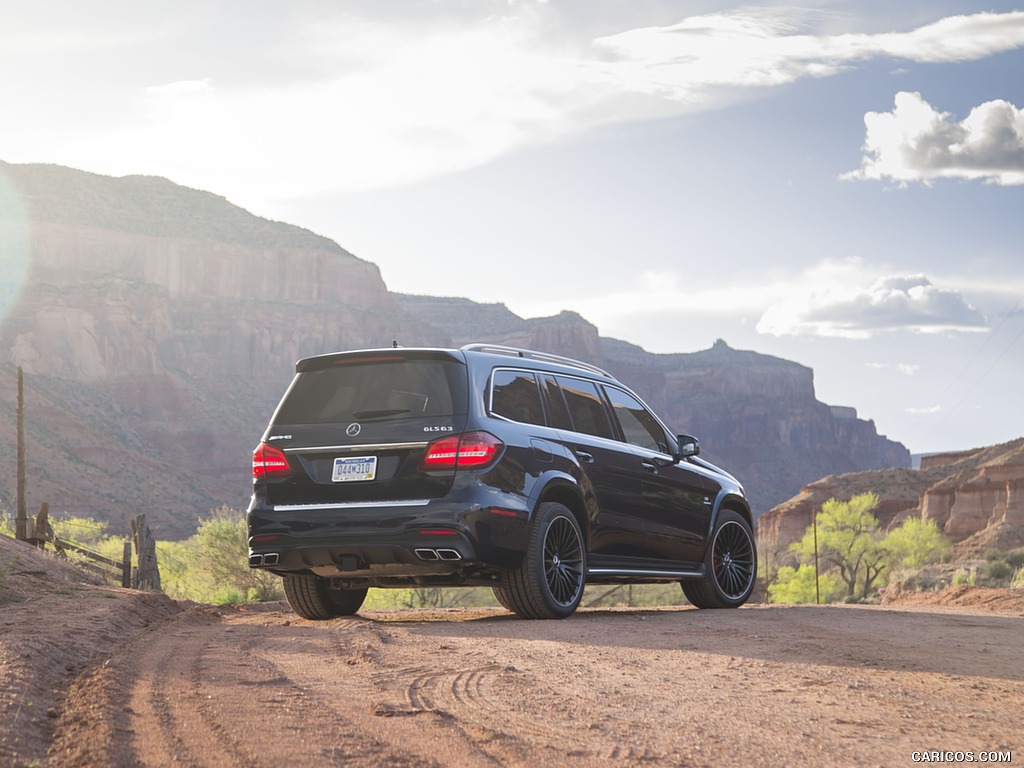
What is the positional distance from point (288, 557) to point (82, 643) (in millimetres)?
1680

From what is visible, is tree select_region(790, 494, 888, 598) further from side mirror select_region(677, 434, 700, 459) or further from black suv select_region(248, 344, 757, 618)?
black suv select_region(248, 344, 757, 618)

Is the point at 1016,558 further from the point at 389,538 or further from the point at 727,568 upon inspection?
the point at 389,538

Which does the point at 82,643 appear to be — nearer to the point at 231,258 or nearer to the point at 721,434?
the point at 231,258

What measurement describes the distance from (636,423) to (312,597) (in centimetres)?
315

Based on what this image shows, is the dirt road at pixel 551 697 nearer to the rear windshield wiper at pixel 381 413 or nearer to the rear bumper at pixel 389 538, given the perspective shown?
the rear bumper at pixel 389 538

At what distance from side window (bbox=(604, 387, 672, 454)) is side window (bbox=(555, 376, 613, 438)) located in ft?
0.75

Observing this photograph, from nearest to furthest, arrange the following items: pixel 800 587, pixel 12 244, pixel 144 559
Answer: pixel 144 559, pixel 800 587, pixel 12 244

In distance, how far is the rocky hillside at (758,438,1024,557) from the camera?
64.2m

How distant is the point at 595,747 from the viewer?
159 inches

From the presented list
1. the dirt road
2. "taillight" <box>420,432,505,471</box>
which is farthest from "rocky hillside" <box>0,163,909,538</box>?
the dirt road

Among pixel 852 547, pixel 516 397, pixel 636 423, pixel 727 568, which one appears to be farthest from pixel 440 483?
pixel 852 547

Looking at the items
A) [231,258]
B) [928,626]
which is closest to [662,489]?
[928,626]

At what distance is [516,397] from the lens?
8.84 meters

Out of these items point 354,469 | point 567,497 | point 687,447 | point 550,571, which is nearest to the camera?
point 354,469
